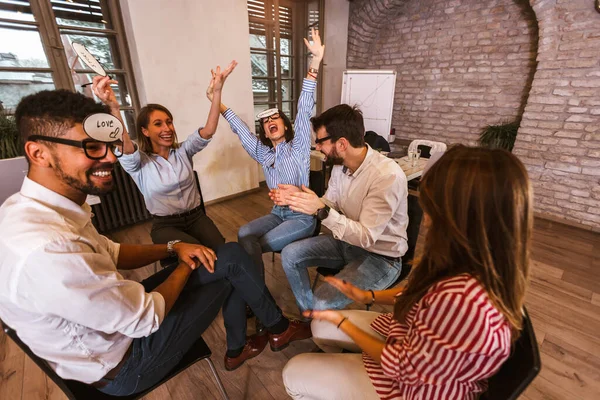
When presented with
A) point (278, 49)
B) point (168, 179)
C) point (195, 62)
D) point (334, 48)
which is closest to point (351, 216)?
point (168, 179)

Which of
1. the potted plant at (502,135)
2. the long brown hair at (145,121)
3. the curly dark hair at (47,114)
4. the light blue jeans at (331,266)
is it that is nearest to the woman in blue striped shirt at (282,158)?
the light blue jeans at (331,266)

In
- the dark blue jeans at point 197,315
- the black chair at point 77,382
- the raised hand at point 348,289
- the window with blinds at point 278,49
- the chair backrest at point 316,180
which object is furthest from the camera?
the window with blinds at point 278,49

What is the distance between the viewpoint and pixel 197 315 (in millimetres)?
1016

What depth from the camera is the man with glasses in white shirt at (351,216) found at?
4.20 feet

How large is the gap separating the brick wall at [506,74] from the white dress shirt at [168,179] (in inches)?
146

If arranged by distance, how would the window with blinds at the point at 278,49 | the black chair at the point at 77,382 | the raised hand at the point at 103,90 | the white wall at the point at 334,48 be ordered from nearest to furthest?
1. the black chair at the point at 77,382
2. the raised hand at the point at 103,90
3. the window with blinds at the point at 278,49
4. the white wall at the point at 334,48

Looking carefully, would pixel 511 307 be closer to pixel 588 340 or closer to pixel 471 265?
pixel 471 265

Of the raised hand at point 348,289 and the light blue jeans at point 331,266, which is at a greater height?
the raised hand at point 348,289

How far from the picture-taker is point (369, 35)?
4.69 m

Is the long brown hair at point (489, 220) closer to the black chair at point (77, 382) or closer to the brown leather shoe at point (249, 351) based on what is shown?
the black chair at point (77, 382)

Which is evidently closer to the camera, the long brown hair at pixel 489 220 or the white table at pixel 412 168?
the long brown hair at pixel 489 220

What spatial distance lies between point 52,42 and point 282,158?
251 centimetres

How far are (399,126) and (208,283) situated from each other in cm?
461

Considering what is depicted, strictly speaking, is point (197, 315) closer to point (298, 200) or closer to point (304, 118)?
point (298, 200)
